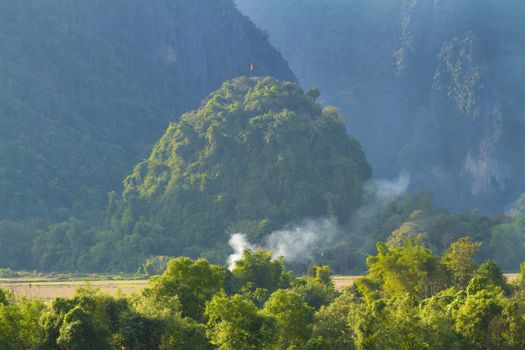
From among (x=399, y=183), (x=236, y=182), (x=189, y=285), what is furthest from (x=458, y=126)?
(x=189, y=285)

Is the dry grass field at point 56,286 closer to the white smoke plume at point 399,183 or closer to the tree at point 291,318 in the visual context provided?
the tree at point 291,318

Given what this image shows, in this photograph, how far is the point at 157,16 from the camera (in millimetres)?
172250

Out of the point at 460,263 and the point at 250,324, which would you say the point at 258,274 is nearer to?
the point at 460,263

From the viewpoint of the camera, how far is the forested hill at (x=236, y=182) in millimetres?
114312

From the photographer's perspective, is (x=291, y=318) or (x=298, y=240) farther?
(x=298, y=240)

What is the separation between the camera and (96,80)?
15425cm

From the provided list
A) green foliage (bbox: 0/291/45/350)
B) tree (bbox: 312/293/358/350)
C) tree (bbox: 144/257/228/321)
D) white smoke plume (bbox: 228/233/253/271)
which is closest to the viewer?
green foliage (bbox: 0/291/45/350)

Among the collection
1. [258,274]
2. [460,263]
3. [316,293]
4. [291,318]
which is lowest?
[291,318]

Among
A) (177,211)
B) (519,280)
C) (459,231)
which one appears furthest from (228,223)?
(519,280)

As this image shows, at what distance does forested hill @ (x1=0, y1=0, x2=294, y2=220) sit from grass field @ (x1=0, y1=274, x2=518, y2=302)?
3086 cm

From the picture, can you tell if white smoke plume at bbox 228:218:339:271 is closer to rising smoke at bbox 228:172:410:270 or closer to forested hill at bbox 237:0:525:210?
rising smoke at bbox 228:172:410:270

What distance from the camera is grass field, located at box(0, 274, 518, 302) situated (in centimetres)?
7812

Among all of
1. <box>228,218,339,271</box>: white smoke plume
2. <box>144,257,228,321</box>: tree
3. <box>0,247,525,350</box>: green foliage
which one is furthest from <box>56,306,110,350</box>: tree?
<box>228,218,339,271</box>: white smoke plume

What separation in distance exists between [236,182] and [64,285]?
35883 millimetres
